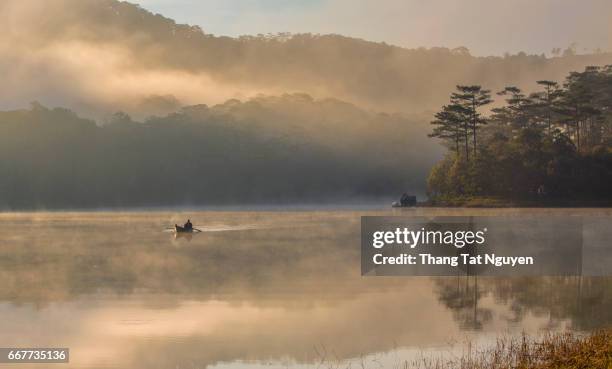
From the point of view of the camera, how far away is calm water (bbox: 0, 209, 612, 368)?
21.1 m

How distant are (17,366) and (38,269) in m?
26.1

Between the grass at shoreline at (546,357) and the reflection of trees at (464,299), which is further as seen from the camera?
the reflection of trees at (464,299)

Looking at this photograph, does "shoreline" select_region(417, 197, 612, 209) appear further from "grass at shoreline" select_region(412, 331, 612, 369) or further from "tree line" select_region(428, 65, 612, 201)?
"grass at shoreline" select_region(412, 331, 612, 369)

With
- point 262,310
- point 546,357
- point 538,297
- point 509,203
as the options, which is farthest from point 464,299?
point 509,203

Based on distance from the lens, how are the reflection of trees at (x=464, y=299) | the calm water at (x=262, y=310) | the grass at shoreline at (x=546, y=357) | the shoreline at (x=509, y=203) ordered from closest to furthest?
the grass at shoreline at (x=546, y=357) < the calm water at (x=262, y=310) < the reflection of trees at (x=464, y=299) < the shoreline at (x=509, y=203)

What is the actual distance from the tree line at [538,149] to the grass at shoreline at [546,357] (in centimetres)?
8280

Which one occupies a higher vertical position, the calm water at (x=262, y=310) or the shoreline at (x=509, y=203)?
the shoreline at (x=509, y=203)

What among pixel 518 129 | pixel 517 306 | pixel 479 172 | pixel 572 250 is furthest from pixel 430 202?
pixel 517 306

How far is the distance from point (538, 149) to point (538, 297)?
74335 mm

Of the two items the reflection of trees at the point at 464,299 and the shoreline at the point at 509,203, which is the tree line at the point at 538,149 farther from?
the reflection of trees at the point at 464,299

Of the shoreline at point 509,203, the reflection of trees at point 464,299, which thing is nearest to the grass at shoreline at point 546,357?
the reflection of trees at point 464,299

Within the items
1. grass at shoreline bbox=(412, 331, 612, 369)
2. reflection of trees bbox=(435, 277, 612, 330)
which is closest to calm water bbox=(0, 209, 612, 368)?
reflection of trees bbox=(435, 277, 612, 330)

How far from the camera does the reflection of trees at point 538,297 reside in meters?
25.2

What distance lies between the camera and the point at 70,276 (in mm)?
40750
